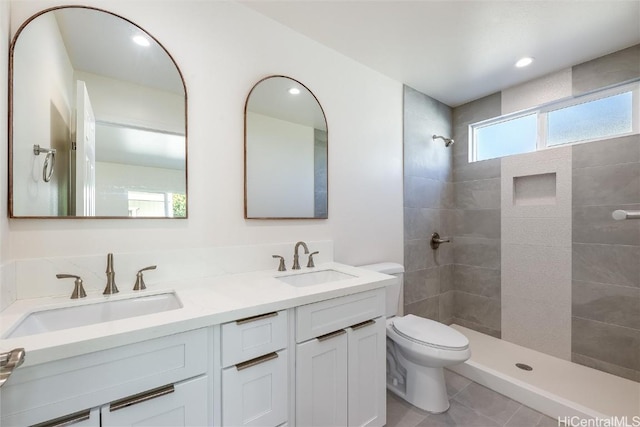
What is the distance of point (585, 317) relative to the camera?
202 centimetres

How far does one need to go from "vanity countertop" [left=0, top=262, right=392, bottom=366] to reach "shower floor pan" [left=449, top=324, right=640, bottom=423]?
4.29 ft

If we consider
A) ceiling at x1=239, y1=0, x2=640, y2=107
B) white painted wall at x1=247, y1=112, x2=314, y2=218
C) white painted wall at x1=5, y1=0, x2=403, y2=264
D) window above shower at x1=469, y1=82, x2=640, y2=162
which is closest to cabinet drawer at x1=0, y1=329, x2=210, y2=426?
white painted wall at x1=5, y1=0, x2=403, y2=264

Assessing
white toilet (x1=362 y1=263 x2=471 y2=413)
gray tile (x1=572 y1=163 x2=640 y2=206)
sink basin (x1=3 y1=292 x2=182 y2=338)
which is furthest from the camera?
gray tile (x1=572 y1=163 x2=640 y2=206)

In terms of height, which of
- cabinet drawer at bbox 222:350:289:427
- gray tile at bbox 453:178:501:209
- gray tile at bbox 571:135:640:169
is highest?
gray tile at bbox 571:135:640:169

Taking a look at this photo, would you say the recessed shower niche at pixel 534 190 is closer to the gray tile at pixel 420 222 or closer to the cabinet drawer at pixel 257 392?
the gray tile at pixel 420 222

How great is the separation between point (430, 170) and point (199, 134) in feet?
6.74

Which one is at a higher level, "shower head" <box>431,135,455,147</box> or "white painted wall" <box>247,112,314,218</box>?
"shower head" <box>431,135,455,147</box>

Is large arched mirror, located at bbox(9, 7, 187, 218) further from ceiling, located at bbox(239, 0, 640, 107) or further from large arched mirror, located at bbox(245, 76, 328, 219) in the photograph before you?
ceiling, located at bbox(239, 0, 640, 107)

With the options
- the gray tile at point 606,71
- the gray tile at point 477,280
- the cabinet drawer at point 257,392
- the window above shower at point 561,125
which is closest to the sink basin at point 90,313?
the cabinet drawer at point 257,392

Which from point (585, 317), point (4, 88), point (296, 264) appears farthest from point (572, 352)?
point (4, 88)

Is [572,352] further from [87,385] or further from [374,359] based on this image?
[87,385]

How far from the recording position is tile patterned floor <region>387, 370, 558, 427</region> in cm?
160

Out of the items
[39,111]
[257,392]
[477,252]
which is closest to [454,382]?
[477,252]

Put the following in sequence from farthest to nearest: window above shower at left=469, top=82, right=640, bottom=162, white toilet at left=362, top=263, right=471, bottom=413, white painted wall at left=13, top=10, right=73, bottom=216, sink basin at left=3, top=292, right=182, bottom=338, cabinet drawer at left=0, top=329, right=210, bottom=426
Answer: window above shower at left=469, top=82, right=640, bottom=162 → white toilet at left=362, top=263, right=471, bottom=413 → white painted wall at left=13, top=10, right=73, bottom=216 → sink basin at left=3, top=292, right=182, bottom=338 → cabinet drawer at left=0, top=329, right=210, bottom=426
